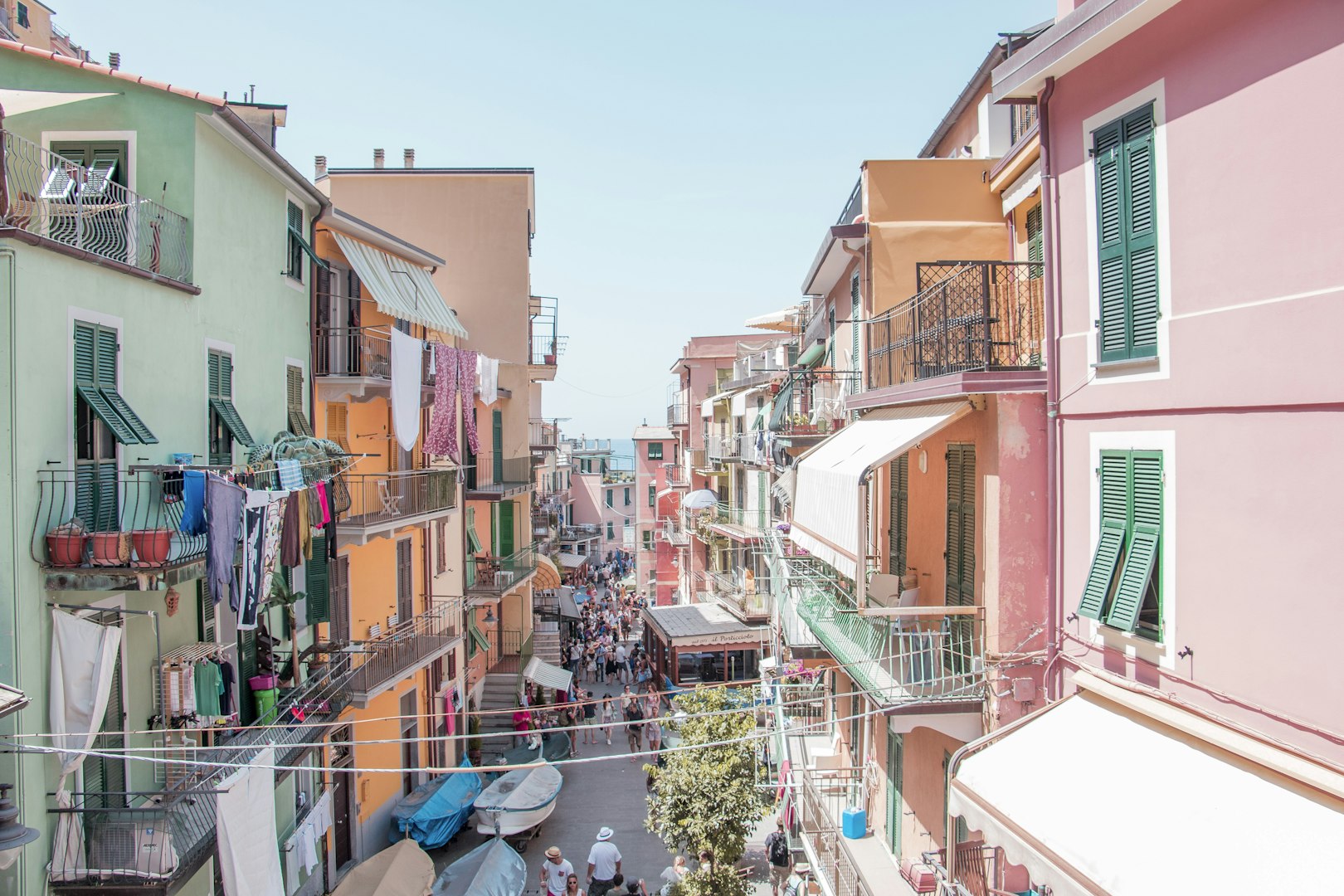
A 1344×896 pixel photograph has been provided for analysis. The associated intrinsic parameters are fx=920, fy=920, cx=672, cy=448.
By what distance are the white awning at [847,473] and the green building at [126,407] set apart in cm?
614

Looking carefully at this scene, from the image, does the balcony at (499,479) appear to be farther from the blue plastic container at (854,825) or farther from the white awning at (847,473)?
the white awning at (847,473)

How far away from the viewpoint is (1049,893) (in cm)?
787

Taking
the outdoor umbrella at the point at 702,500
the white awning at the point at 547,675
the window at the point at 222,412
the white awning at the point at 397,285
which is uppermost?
the white awning at the point at 397,285

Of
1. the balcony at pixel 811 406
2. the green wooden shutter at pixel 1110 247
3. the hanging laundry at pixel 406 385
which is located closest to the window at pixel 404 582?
the hanging laundry at pixel 406 385

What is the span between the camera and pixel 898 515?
13.5 metres

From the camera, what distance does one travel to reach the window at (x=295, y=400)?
15.3m

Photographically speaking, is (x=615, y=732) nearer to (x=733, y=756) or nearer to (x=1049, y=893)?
(x=733, y=756)

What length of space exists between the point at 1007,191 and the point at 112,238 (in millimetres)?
10927

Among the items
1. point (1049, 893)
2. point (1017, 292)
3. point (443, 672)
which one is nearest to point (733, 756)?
point (1049, 893)

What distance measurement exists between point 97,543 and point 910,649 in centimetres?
848

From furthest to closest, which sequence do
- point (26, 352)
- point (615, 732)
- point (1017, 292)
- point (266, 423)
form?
point (615, 732) → point (266, 423) → point (1017, 292) → point (26, 352)

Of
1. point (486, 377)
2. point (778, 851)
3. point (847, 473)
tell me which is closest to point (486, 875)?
point (778, 851)

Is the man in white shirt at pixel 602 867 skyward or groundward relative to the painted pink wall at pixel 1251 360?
groundward

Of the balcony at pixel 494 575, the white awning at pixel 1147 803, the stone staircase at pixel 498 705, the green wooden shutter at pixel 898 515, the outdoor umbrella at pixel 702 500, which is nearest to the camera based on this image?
the white awning at pixel 1147 803
